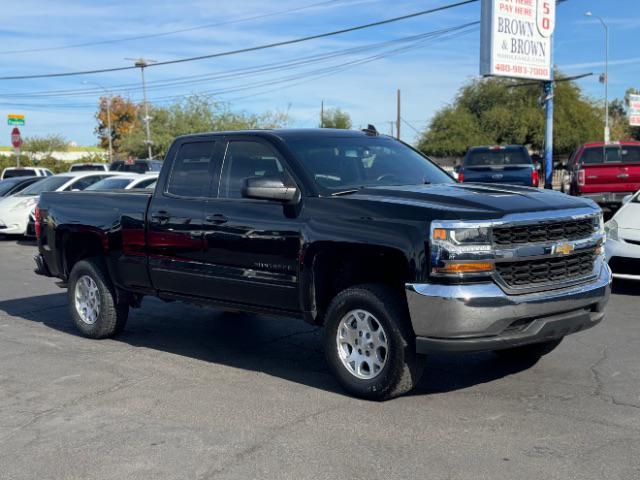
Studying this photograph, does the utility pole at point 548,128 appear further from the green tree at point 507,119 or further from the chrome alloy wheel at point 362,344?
the green tree at point 507,119

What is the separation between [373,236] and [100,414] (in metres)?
2.21

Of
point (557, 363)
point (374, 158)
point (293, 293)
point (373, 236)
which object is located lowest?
point (557, 363)

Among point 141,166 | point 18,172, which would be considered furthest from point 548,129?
point 18,172

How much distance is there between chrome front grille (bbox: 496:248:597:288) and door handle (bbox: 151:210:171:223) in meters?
3.11

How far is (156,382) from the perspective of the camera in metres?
6.27

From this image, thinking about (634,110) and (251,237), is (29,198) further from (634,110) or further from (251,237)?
(634,110)

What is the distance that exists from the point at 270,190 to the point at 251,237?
52cm

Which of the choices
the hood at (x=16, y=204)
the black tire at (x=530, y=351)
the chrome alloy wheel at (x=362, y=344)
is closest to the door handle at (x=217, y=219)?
the chrome alloy wheel at (x=362, y=344)

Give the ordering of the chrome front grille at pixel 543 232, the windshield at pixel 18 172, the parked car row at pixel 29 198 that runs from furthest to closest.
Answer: the windshield at pixel 18 172 < the parked car row at pixel 29 198 < the chrome front grille at pixel 543 232

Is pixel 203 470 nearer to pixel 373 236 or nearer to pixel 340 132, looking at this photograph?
pixel 373 236

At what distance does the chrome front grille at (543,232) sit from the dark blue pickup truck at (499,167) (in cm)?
1199

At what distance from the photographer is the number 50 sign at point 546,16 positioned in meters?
24.9

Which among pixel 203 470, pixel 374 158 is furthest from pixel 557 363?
pixel 203 470

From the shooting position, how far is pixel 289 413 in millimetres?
5367
